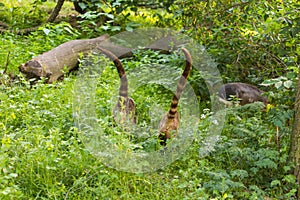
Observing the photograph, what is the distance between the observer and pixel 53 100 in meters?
5.19

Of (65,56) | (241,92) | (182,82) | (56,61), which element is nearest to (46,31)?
(65,56)

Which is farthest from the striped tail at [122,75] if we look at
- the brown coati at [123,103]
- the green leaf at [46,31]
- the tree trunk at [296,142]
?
the green leaf at [46,31]

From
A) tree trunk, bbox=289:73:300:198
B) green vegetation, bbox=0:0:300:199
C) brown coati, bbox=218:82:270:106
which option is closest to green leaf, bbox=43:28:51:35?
green vegetation, bbox=0:0:300:199

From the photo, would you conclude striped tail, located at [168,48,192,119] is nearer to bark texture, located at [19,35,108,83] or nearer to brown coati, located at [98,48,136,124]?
brown coati, located at [98,48,136,124]

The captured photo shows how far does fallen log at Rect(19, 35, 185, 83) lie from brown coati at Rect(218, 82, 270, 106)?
1420 mm

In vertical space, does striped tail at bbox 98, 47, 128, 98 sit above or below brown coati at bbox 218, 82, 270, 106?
above

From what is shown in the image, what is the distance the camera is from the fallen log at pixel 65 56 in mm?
6090

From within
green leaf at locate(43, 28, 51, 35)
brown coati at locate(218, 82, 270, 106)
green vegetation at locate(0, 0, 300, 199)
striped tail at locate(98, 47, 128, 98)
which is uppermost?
striped tail at locate(98, 47, 128, 98)

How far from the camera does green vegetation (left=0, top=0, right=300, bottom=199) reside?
3.73 meters

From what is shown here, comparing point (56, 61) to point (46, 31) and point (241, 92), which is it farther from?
point (241, 92)

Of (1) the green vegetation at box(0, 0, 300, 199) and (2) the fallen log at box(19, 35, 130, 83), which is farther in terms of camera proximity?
(2) the fallen log at box(19, 35, 130, 83)

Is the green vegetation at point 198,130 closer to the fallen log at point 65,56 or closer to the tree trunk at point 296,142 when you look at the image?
the tree trunk at point 296,142

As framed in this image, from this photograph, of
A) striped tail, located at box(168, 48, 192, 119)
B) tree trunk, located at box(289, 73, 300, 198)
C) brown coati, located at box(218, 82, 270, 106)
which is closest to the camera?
tree trunk, located at box(289, 73, 300, 198)

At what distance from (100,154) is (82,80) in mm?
1996
